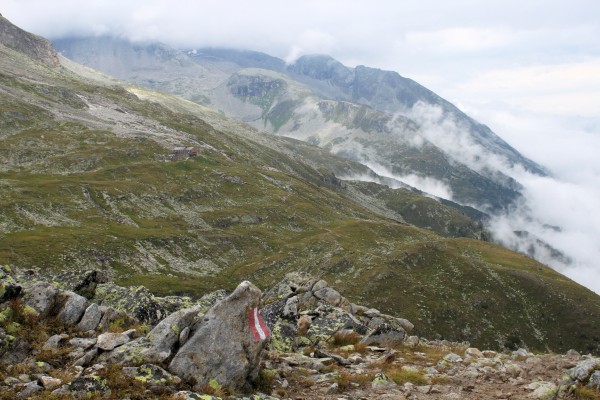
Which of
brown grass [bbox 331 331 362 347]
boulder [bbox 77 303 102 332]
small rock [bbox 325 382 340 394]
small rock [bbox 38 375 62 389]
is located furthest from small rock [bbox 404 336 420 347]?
small rock [bbox 38 375 62 389]

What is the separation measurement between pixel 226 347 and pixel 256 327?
178 cm

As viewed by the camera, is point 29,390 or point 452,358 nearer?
point 29,390

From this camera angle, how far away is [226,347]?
17.3 meters

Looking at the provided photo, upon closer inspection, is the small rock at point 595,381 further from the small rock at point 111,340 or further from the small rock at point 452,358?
the small rock at point 111,340

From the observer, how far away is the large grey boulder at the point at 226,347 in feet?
53.6

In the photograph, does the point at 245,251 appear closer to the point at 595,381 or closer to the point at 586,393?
the point at 595,381

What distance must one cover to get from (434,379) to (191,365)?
1220 cm

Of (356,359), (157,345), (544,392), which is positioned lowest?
(356,359)

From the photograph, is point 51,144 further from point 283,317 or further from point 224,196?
point 283,317

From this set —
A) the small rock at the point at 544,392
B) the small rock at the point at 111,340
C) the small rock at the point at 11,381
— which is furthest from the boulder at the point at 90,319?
the small rock at the point at 544,392

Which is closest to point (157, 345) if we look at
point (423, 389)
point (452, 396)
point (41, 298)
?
point (41, 298)

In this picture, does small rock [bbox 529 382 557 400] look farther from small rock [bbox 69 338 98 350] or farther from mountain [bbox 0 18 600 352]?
mountain [bbox 0 18 600 352]

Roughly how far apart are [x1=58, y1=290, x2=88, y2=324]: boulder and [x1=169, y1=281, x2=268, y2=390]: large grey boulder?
6.22m

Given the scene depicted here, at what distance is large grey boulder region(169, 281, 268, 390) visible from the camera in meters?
16.3
